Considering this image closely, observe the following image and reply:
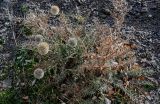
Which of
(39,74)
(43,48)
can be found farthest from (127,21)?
(39,74)

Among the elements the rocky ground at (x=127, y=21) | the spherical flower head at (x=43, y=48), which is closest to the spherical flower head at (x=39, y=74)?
the spherical flower head at (x=43, y=48)

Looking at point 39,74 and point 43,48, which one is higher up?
point 43,48

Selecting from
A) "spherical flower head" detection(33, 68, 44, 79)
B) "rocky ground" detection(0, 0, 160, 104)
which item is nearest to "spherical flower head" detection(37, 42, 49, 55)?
"spherical flower head" detection(33, 68, 44, 79)

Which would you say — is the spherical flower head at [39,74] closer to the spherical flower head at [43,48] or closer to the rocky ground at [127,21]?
the spherical flower head at [43,48]

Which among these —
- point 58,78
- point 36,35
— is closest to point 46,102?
point 58,78

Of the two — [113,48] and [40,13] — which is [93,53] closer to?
[113,48]

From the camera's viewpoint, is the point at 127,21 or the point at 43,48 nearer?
the point at 43,48

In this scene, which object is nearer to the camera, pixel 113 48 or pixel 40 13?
pixel 113 48

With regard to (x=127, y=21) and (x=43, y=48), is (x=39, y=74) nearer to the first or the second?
(x=43, y=48)
